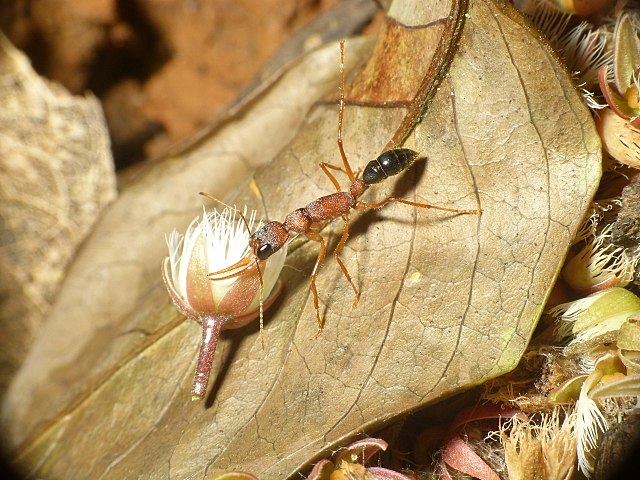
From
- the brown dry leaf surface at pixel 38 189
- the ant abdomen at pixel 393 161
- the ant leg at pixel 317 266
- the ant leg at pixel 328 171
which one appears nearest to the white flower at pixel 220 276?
the ant leg at pixel 317 266

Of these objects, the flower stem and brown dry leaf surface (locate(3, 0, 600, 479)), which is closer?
brown dry leaf surface (locate(3, 0, 600, 479))

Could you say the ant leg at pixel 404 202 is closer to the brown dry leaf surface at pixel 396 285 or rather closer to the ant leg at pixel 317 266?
the brown dry leaf surface at pixel 396 285

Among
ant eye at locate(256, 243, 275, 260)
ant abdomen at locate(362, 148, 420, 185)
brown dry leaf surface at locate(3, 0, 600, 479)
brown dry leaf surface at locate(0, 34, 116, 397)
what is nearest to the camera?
brown dry leaf surface at locate(3, 0, 600, 479)

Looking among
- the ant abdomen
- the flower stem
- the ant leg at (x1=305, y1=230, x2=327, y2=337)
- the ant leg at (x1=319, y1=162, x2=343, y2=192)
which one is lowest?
the flower stem

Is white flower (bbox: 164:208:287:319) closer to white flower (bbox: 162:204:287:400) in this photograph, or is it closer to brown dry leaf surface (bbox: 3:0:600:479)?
white flower (bbox: 162:204:287:400)

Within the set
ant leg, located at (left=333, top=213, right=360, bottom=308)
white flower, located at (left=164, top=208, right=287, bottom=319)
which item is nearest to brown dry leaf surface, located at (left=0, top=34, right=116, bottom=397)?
white flower, located at (left=164, top=208, right=287, bottom=319)

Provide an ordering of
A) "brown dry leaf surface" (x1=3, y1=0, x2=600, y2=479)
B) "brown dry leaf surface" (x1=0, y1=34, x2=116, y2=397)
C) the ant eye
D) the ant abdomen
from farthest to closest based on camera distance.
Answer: "brown dry leaf surface" (x1=0, y1=34, x2=116, y2=397), the ant eye, the ant abdomen, "brown dry leaf surface" (x1=3, y1=0, x2=600, y2=479)

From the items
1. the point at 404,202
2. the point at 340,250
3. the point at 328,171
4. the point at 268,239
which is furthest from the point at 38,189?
the point at 404,202

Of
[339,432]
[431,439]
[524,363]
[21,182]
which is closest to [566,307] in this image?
[524,363]
